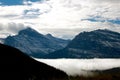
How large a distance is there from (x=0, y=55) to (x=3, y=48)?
8.29m

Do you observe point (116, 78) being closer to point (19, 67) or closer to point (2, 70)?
point (2, 70)

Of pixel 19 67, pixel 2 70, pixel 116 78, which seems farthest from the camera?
pixel 19 67

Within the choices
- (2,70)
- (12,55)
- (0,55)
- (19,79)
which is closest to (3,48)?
(12,55)

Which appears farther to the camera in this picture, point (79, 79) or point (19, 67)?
point (19, 67)

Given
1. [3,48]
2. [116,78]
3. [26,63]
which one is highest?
[116,78]

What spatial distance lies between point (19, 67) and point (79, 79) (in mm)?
50619

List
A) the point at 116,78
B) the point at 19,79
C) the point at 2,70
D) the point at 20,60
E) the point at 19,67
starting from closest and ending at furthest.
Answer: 1. the point at 116,78
2. the point at 19,79
3. the point at 2,70
4. the point at 19,67
5. the point at 20,60

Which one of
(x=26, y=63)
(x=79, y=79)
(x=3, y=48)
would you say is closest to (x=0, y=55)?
(x=3, y=48)

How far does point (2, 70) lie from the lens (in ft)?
216

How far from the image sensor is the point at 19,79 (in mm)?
59219

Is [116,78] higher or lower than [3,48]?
higher

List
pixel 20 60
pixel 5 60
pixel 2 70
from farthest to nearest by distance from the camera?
pixel 20 60, pixel 5 60, pixel 2 70

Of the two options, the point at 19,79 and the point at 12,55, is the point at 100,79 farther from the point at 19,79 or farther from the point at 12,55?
the point at 12,55

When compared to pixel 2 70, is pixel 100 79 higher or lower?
higher
